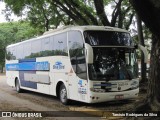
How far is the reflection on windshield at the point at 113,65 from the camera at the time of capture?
13.8 meters

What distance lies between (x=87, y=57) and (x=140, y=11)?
180 inches

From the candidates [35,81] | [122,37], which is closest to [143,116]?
[122,37]

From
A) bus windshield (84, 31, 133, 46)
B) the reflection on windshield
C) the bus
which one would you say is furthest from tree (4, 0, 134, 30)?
the reflection on windshield

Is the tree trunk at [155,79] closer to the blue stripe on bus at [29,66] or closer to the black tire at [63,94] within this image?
the black tire at [63,94]

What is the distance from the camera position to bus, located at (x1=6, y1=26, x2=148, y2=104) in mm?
13738

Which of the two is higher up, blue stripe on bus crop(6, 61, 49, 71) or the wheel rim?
blue stripe on bus crop(6, 61, 49, 71)

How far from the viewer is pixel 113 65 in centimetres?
1402

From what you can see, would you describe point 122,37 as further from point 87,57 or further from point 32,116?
point 32,116

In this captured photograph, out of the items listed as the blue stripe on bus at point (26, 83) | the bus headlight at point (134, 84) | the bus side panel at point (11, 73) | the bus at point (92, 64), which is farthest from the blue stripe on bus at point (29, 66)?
the bus headlight at point (134, 84)

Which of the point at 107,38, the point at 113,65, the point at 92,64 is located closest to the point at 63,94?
the point at 92,64

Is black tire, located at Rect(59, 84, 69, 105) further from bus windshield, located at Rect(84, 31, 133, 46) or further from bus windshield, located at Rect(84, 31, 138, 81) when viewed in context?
bus windshield, located at Rect(84, 31, 133, 46)

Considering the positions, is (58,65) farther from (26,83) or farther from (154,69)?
(154,69)

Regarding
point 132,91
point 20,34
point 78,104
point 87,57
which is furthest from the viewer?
point 20,34

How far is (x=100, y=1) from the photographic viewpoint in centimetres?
2083
